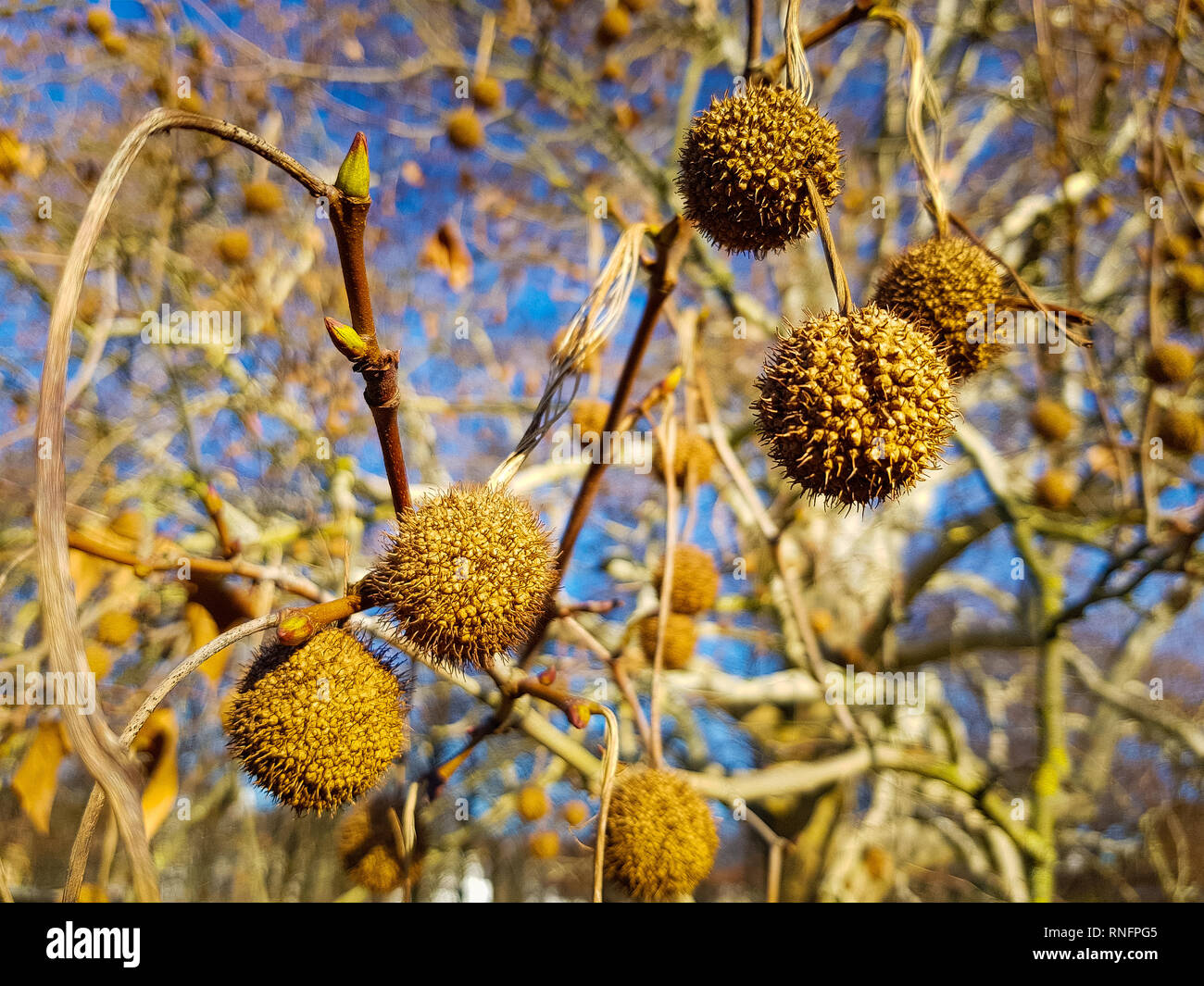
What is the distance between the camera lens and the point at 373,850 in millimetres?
1791

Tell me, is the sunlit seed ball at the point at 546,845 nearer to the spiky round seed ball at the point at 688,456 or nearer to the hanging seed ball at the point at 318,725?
the spiky round seed ball at the point at 688,456

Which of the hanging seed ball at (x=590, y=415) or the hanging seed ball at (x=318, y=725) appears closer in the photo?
the hanging seed ball at (x=318, y=725)

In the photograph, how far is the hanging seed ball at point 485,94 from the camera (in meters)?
5.07

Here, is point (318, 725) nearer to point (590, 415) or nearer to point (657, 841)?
point (657, 841)

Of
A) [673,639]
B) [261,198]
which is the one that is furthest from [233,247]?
[673,639]

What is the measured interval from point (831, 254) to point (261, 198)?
14.7 feet

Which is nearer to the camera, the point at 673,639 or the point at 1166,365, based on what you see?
the point at 673,639

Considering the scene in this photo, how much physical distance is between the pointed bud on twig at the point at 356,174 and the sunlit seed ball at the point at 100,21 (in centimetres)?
457

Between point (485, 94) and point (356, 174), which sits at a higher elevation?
point (485, 94)

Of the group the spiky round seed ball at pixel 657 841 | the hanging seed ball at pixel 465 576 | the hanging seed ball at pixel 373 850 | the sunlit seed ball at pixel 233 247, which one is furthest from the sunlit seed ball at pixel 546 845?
the sunlit seed ball at pixel 233 247

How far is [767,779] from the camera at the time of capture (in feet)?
8.91

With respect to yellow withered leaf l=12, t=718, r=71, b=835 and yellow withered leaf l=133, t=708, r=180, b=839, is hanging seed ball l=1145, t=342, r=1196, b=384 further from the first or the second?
yellow withered leaf l=12, t=718, r=71, b=835

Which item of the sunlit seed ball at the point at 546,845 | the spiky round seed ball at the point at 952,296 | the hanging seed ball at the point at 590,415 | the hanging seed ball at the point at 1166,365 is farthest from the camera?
the sunlit seed ball at the point at 546,845
